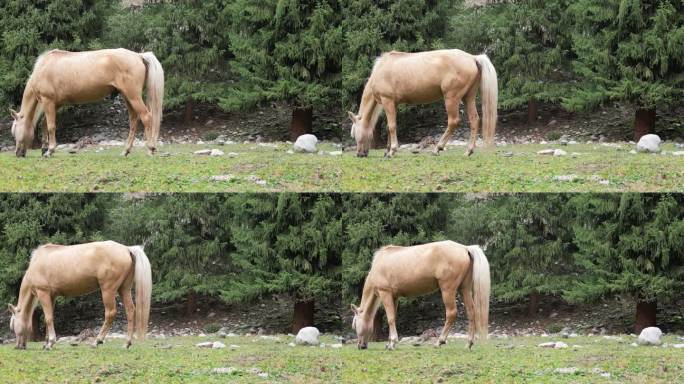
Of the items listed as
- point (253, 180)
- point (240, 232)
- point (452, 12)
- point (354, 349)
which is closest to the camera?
point (354, 349)

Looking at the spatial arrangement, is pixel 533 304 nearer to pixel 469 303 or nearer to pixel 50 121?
pixel 469 303

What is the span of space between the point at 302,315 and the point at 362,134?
11.5 ft

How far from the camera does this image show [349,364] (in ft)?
55.6

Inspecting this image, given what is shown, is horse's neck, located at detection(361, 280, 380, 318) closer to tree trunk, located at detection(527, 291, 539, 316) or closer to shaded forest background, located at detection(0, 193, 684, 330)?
shaded forest background, located at detection(0, 193, 684, 330)

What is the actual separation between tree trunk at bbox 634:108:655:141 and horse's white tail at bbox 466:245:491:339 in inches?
317

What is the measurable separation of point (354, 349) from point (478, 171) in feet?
11.8

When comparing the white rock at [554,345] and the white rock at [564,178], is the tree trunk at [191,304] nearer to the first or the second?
the white rock at [554,345]

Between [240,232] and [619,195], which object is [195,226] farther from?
[619,195]

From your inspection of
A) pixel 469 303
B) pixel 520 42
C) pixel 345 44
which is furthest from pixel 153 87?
pixel 520 42

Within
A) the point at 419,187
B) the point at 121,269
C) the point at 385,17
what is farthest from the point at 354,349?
the point at 385,17

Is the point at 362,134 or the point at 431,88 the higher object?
the point at 431,88

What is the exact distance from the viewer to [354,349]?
60.6 ft

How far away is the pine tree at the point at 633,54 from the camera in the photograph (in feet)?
77.6

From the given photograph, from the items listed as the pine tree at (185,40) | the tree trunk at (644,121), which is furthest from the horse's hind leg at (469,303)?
the pine tree at (185,40)
